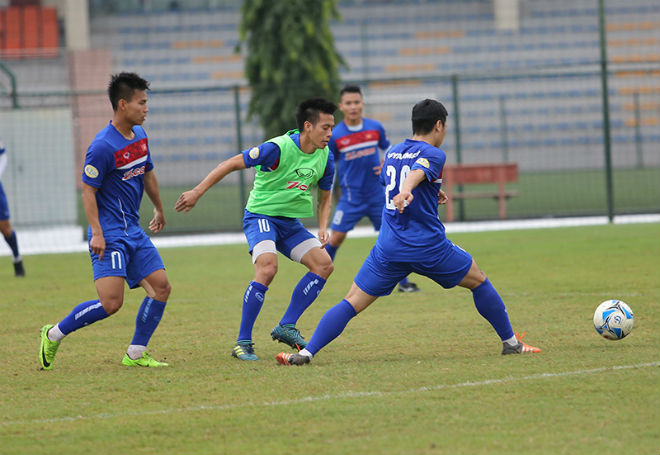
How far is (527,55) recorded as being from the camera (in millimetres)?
36000

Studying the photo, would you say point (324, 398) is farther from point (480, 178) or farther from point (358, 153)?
point (480, 178)

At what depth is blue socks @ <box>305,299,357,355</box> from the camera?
6.10 meters

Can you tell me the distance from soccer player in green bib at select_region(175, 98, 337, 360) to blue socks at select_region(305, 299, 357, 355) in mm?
568

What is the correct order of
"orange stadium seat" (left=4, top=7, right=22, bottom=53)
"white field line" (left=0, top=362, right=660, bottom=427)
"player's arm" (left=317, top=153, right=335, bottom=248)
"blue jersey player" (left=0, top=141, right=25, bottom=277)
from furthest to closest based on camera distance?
"orange stadium seat" (left=4, top=7, right=22, bottom=53) < "blue jersey player" (left=0, top=141, right=25, bottom=277) < "player's arm" (left=317, top=153, right=335, bottom=248) < "white field line" (left=0, top=362, right=660, bottom=427)

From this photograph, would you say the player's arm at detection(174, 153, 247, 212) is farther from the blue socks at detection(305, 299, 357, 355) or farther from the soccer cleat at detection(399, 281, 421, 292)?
the soccer cleat at detection(399, 281, 421, 292)

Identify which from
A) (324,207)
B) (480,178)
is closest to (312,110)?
(324,207)

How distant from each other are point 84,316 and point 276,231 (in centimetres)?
152

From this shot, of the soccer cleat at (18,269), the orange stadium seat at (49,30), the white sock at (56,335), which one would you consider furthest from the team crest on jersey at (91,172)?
the orange stadium seat at (49,30)

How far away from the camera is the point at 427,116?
20.1ft

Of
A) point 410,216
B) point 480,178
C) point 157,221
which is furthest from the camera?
point 480,178

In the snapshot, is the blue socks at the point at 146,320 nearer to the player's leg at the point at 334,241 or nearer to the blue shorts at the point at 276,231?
the blue shorts at the point at 276,231

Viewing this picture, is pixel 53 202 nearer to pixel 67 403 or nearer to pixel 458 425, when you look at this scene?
pixel 67 403

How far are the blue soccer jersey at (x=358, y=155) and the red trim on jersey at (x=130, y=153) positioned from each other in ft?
13.7

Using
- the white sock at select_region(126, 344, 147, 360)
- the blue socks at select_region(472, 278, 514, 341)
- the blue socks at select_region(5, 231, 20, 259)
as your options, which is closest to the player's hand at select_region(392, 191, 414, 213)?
the blue socks at select_region(472, 278, 514, 341)
